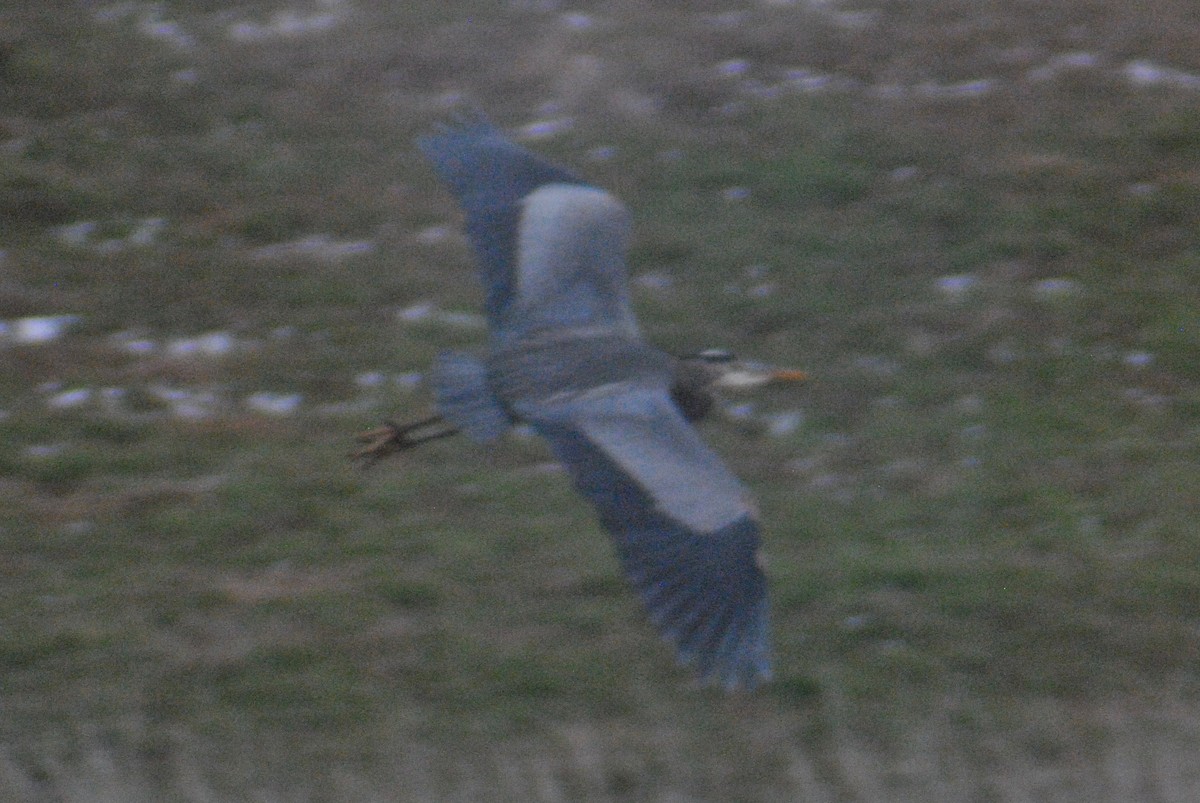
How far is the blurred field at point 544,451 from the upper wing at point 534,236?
713mm

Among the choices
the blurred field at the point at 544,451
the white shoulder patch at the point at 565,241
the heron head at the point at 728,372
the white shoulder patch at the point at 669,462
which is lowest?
the blurred field at the point at 544,451

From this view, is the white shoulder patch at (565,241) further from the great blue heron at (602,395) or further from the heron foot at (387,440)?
the heron foot at (387,440)

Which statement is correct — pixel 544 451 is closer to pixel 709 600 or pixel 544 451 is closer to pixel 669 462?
pixel 669 462

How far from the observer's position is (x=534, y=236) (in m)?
4.62

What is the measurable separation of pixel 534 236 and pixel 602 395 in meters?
0.61

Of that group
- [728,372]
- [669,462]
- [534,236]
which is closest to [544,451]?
[728,372]

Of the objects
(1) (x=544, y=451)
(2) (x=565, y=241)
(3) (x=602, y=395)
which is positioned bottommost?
(1) (x=544, y=451)

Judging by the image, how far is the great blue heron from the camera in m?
3.71

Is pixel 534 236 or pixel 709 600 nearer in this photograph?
pixel 709 600

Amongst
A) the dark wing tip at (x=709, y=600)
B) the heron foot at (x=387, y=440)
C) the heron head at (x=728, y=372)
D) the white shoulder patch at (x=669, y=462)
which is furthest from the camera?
the heron foot at (x=387, y=440)

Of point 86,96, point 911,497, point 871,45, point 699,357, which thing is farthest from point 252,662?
point 871,45

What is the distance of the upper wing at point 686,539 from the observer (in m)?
3.68

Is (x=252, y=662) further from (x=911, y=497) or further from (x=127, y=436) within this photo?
(x=911, y=497)

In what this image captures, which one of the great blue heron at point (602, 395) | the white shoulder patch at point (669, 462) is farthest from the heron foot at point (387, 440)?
the white shoulder patch at point (669, 462)
